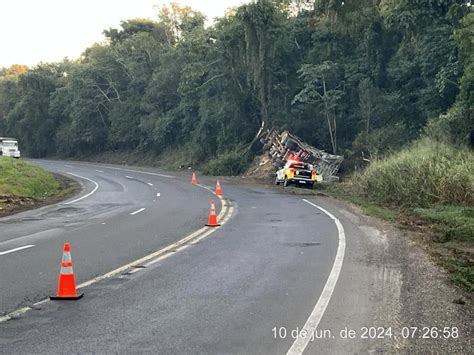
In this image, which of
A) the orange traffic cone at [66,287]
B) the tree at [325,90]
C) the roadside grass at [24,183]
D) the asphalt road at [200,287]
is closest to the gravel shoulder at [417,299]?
the asphalt road at [200,287]

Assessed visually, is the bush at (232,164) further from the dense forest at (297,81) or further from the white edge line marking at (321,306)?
the white edge line marking at (321,306)

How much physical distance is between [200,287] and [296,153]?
102ft

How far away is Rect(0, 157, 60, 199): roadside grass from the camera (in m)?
26.6

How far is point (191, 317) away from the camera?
21.6 ft

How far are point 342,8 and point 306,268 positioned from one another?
1397 inches

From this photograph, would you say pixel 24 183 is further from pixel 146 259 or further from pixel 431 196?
pixel 146 259

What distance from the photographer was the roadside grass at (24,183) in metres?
26.6

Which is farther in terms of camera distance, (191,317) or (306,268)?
(306,268)

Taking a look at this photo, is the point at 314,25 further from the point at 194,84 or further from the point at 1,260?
the point at 1,260

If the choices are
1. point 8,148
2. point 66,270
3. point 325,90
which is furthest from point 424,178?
point 8,148

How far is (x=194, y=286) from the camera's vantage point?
8.23 meters

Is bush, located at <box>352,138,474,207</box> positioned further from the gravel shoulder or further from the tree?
the tree

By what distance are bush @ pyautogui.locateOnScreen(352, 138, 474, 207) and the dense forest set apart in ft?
15.8

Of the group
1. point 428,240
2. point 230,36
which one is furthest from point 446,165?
point 230,36
